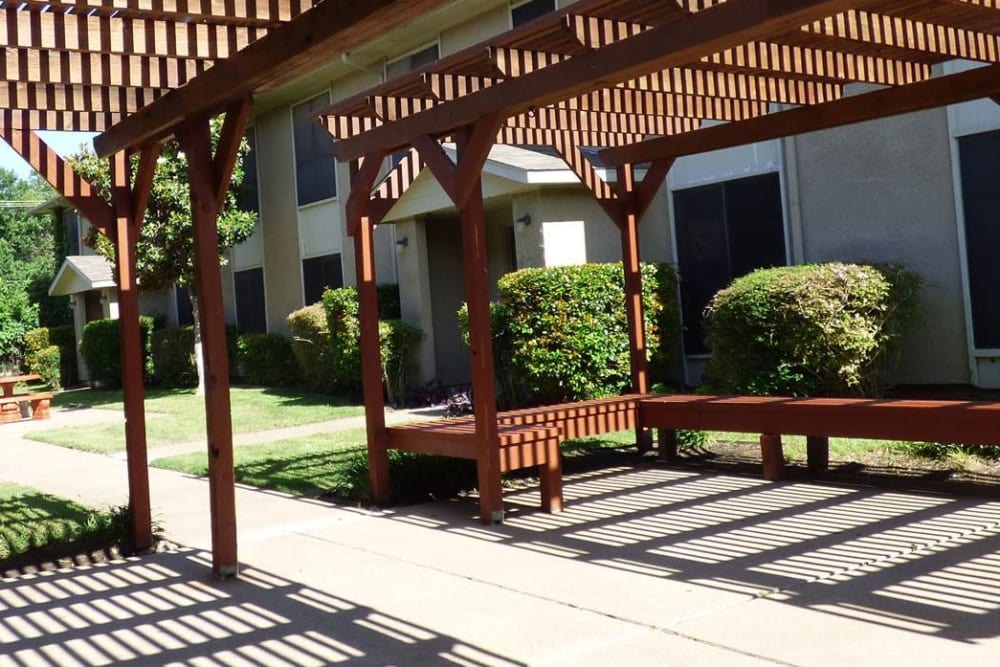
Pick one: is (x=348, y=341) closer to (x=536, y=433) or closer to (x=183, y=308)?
(x=536, y=433)

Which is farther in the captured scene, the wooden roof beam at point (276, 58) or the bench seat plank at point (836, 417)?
the bench seat plank at point (836, 417)

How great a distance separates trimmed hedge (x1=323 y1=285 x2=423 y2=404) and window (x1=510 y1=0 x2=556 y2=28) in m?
5.07

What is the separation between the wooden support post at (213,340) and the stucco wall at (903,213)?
796 centimetres

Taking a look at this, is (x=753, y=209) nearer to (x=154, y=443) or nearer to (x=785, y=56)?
(x=785, y=56)

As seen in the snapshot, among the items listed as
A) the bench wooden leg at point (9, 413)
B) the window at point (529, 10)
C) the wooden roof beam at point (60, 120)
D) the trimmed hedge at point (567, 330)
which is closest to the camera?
the wooden roof beam at point (60, 120)

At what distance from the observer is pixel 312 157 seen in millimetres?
20312

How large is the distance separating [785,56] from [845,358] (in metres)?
3.87

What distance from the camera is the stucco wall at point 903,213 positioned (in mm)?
10633

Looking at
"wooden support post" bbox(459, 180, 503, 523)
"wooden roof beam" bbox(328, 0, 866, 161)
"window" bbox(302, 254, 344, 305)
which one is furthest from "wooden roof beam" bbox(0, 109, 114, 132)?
"window" bbox(302, 254, 344, 305)

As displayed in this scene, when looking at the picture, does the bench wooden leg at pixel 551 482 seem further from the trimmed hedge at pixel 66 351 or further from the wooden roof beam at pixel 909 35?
the trimmed hedge at pixel 66 351

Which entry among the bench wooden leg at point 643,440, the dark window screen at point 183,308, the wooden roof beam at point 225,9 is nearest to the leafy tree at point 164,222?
the dark window screen at point 183,308

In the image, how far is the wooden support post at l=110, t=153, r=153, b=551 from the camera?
6977 millimetres

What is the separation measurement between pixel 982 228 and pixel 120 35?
28.5 feet

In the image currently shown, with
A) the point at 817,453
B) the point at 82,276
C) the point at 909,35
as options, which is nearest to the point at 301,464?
the point at 817,453
